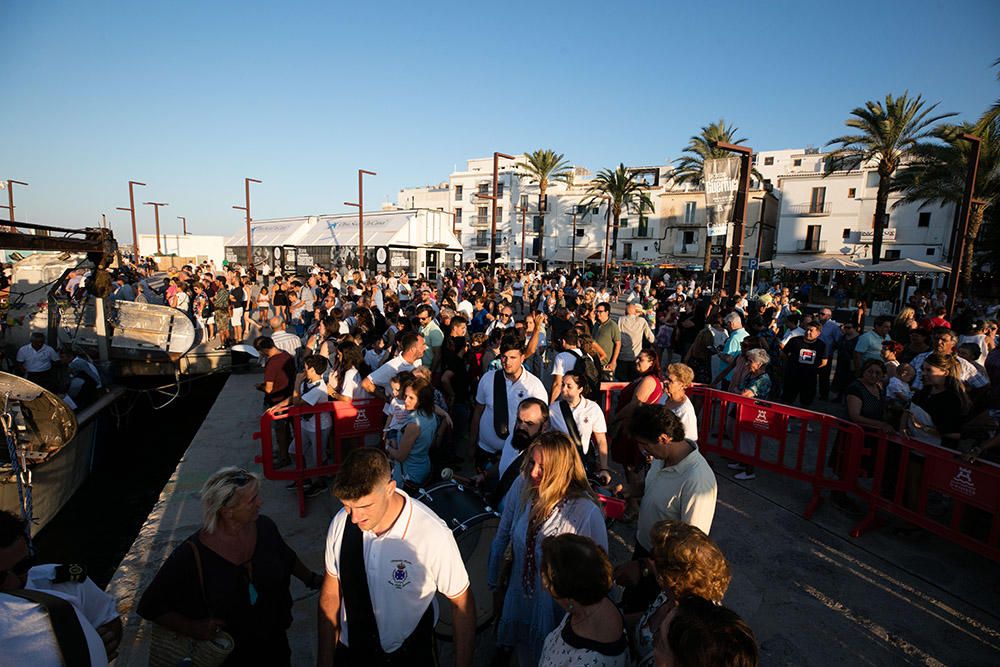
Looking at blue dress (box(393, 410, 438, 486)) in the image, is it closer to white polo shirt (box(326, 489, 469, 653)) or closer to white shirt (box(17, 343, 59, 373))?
white polo shirt (box(326, 489, 469, 653))

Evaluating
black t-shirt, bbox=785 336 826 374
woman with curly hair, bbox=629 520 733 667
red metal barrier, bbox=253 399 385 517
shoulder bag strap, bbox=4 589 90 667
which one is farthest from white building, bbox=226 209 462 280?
shoulder bag strap, bbox=4 589 90 667

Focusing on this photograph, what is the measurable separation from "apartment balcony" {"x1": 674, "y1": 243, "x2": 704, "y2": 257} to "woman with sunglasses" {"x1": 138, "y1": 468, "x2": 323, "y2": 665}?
53.9 m

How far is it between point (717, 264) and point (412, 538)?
45059 millimetres

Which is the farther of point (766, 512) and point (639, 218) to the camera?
point (639, 218)

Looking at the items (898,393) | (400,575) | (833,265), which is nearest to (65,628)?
(400,575)

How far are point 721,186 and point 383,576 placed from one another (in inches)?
468

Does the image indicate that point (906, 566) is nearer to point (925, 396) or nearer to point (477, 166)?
point (925, 396)

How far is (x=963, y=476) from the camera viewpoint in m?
4.29

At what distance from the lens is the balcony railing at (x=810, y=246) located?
151ft

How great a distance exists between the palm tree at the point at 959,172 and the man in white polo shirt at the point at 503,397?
93.4ft

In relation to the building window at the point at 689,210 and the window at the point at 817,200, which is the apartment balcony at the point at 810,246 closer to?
the window at the point at 817,200

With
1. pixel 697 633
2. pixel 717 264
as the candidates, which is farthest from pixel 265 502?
pixel 717 264

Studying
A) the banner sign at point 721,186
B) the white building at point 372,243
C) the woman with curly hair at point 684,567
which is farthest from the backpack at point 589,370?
the white building at point 372,243

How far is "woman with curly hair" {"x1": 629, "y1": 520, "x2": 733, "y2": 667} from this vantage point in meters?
2.09
